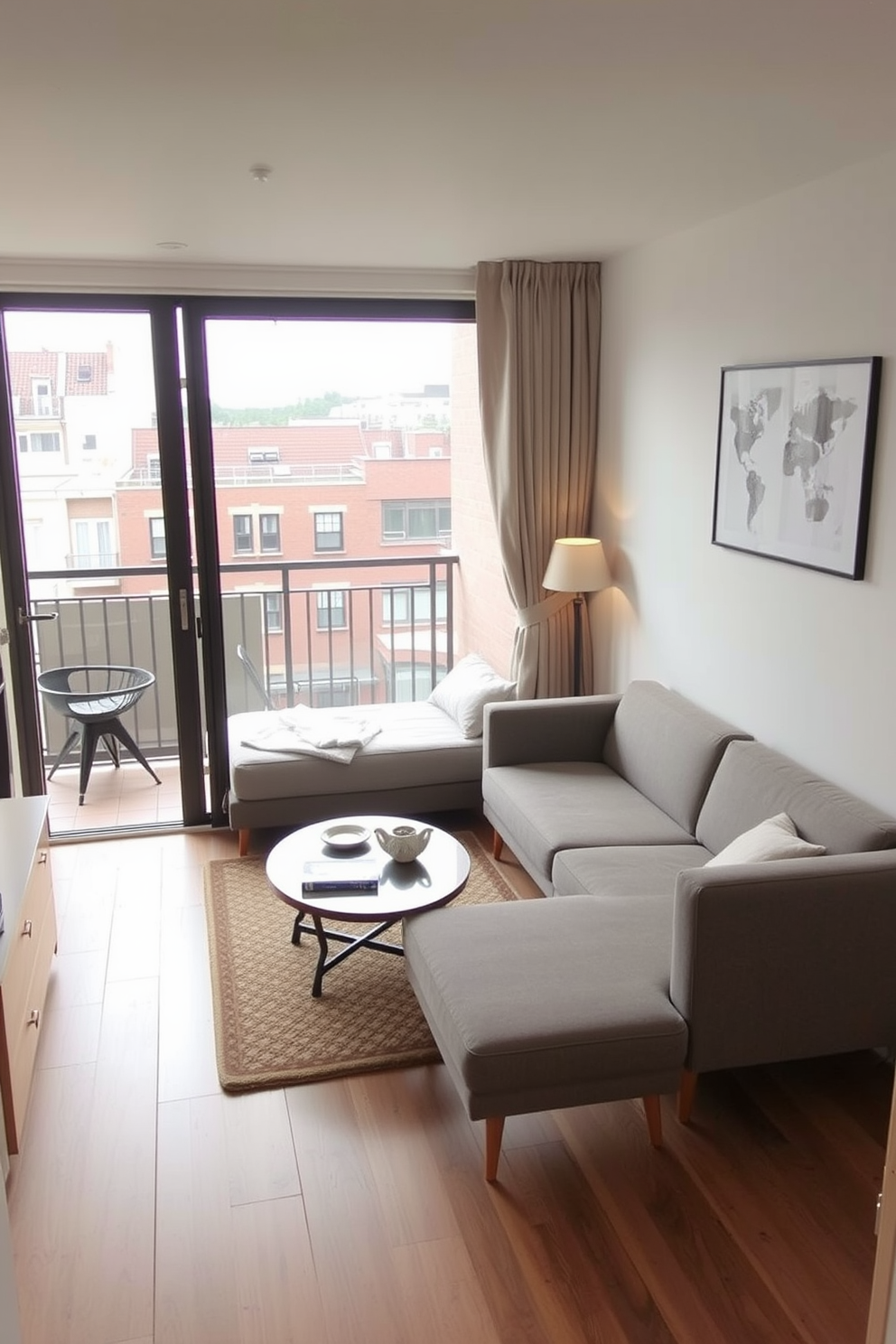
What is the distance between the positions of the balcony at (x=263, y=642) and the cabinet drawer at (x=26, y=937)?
152cm

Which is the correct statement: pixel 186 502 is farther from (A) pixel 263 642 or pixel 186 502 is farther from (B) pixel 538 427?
(B) pixel 538 427

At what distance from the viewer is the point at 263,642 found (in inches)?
219

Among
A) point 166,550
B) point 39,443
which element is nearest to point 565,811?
point 166,550

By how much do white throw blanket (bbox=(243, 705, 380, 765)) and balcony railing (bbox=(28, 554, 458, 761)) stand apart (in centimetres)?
34

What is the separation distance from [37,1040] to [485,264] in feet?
11.3

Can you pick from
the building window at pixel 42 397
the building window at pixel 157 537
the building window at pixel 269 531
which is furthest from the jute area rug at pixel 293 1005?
the building window at pixel 42 397

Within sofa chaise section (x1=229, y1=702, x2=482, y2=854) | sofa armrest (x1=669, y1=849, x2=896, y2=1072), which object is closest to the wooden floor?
sofa armrest (x1=669, y1=849, x2=896, y2=1072)

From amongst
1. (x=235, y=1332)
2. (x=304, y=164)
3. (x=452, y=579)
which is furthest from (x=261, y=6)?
(x=452, y=579)

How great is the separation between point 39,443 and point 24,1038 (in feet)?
8.87

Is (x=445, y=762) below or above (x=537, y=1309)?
above

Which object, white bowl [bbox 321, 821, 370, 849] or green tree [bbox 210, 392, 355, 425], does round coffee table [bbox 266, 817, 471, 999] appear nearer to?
white bowl [bbox 321, 821, 370, 849]

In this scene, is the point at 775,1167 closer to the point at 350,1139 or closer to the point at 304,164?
the point at 350,1139

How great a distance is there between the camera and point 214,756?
4891mm

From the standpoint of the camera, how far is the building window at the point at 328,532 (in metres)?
5.59
